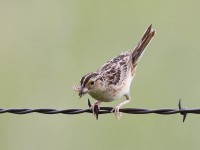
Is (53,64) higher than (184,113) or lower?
higher

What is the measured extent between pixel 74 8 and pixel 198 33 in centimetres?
304

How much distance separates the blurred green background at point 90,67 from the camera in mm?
16516

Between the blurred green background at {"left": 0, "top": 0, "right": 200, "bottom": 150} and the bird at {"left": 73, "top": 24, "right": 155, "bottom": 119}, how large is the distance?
3.09 metres

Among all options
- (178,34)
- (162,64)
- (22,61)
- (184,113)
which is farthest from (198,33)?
(184,113)

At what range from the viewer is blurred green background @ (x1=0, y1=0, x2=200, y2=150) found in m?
16.5

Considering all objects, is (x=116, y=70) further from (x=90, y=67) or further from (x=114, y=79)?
(x=90, y=67)

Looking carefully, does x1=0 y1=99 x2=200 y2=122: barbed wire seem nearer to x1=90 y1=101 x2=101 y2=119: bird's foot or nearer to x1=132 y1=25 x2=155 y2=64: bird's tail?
x1=90 y1=101 x2=101 y2=119: bird's foot

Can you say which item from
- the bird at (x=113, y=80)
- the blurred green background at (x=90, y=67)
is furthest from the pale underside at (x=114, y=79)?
the blurred green background at (x=90, y=67)

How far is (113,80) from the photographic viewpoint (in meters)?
12.5

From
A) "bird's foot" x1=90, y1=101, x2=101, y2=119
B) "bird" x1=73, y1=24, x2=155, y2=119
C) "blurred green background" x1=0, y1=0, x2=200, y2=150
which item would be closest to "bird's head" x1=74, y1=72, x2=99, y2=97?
"bird" x1=73, y1=24, x2=155, y2=119

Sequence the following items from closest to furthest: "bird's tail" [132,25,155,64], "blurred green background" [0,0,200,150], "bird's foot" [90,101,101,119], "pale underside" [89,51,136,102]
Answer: "bird's foot" [90,101,101,119]
"pale underside" [89,51,136,102]
"bird's tail" [132,25,155,64]
"blurred green background" [0,0,200,150]

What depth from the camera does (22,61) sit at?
19.3 metres
